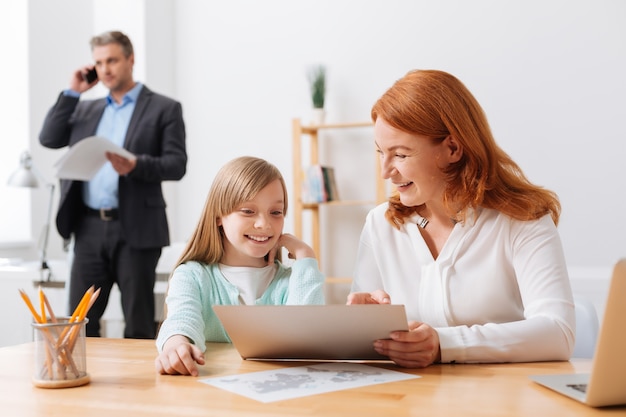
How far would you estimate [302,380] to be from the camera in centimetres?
124

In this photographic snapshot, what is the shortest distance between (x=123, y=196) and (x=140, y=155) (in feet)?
0.66

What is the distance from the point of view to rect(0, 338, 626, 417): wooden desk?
41.2 inches

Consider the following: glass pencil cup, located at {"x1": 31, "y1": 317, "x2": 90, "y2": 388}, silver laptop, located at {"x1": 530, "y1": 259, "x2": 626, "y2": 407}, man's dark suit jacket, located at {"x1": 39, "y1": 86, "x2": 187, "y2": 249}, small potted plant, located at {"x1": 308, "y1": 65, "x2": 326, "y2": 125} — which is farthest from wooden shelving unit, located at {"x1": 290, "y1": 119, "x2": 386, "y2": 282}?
silver laptop, located at {"x1": 530, "y1": 259, "x2": 626, "y2": 407}

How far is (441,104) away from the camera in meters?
1.62

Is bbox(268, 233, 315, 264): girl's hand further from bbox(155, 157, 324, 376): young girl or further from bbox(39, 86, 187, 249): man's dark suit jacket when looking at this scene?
bbox(39, 86, 187, 249): man's dark suit jacket

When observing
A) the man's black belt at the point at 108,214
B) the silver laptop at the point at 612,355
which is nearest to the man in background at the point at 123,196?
the man's black belt at the point at 108,214

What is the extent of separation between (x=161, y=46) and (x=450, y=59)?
2.03m

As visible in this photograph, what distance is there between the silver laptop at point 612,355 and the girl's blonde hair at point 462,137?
2.12ft

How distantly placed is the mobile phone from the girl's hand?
207 centimetres

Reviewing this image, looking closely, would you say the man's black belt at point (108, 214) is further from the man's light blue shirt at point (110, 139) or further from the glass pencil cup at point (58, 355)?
the glass pencil cup at point (58, 355)

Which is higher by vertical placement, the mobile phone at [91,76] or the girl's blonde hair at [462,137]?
the mobile phone at [91,76]

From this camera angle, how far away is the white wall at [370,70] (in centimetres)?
441

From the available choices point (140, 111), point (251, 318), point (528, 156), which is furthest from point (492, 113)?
point (251, 318)

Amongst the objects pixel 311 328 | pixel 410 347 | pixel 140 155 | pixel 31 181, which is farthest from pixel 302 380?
pixel 31 181
